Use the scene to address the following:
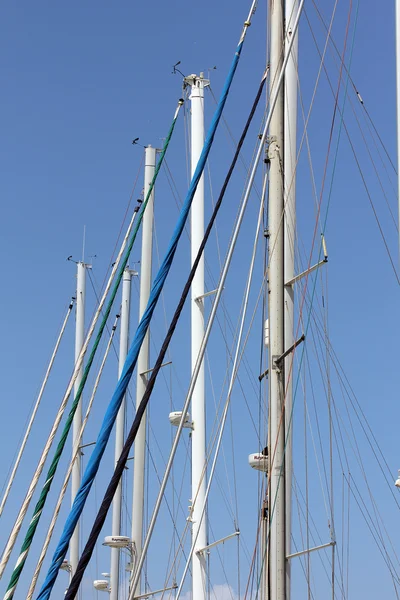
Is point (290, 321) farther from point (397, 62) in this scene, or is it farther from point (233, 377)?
point (397, 62)

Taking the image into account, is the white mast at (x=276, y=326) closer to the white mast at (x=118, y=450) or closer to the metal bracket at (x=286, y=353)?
the metal bracket at (x=286, y=353)

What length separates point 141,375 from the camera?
22.5m

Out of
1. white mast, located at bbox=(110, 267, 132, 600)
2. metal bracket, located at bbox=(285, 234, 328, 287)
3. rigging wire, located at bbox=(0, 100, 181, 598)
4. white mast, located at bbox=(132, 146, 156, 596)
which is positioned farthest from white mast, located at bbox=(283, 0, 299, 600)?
white mast, located at bbox=(110, 267, 132, 600)

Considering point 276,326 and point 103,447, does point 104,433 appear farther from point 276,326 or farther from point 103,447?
point 276,326

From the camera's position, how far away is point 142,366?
22.6 metres

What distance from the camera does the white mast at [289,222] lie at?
47.4ft

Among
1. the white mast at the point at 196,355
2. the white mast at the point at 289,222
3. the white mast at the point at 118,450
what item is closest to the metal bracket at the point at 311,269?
the white mast at the point at 289,222

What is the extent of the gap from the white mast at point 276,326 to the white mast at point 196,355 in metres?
4.31

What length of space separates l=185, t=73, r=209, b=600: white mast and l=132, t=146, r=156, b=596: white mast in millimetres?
1164

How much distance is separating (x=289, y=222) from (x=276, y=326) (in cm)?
194

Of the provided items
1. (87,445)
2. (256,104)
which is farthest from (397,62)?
(87,445)

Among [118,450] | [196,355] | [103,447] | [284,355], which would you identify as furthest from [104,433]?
[118,450]

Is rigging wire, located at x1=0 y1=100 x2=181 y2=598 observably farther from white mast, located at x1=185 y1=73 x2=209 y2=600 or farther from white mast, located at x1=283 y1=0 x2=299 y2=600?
white mast, located at x1=283 y1=0 x2=299 y2=600

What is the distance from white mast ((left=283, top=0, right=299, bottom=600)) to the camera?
47.4 ft
